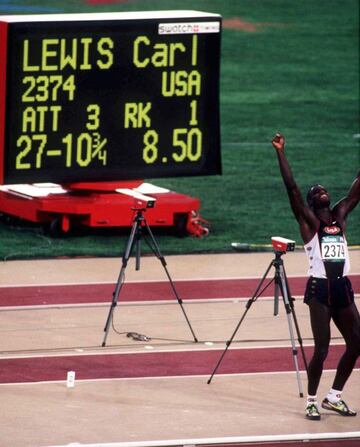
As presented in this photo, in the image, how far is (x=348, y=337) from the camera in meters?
12.9

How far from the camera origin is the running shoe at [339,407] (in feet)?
42.0

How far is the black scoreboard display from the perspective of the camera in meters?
17.7

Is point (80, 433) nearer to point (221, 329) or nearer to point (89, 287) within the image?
point (221, 329)

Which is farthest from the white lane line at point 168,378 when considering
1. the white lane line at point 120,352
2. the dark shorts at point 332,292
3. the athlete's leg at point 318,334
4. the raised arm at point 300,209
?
the raised arm at point 300,209

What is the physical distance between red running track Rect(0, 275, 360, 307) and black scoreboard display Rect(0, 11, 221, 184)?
142 centimetres

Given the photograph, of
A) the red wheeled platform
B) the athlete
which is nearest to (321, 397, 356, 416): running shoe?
the athlete

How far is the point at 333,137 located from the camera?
2695cm

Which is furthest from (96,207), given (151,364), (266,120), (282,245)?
(266,120)

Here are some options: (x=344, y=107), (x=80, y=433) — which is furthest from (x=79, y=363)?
(x=344, y=107)

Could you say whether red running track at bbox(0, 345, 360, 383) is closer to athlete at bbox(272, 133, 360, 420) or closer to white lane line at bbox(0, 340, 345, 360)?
white lane line at bbox(0, 340, 345, 360)

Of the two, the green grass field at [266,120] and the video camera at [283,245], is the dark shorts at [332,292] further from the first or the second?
the green grass field at [266,120]

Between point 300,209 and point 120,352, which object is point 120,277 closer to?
point 120,352

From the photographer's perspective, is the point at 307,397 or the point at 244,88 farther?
the point at 244,88

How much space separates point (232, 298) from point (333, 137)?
1051 centimetres
